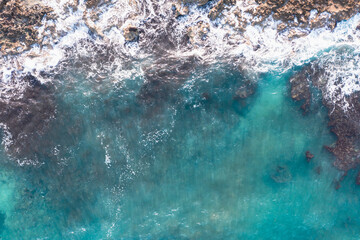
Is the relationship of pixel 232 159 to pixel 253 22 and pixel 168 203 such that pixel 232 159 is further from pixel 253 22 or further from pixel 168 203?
pixel 253 22

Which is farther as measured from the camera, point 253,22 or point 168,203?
point 168,203

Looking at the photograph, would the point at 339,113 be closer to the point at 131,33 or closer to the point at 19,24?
the point at 131,33

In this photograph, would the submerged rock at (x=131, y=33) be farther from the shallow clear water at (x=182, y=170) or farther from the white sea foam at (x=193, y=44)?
the shallow clear water at (x=182, y=170)

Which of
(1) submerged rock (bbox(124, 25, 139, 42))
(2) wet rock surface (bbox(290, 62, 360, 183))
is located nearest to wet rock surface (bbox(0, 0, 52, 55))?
(1) submerged rock (bbox(124, 25, 139, 42))

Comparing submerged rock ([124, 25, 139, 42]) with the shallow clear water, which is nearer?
submerged rock ([124, 25, 139, 42])

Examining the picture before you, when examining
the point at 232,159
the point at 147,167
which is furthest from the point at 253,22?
the point at 147,167

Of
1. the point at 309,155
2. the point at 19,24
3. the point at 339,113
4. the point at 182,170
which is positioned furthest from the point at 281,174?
the point at 19,24

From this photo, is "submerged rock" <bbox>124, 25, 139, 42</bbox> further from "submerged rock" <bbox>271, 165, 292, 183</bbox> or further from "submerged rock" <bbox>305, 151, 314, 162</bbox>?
"submerged rock" <bbox>305, 151, 314, 162</bbox>

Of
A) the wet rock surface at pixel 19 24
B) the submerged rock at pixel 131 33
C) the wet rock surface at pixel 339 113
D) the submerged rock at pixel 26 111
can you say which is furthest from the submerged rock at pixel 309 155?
the wet rock surface at pixel 19 24
